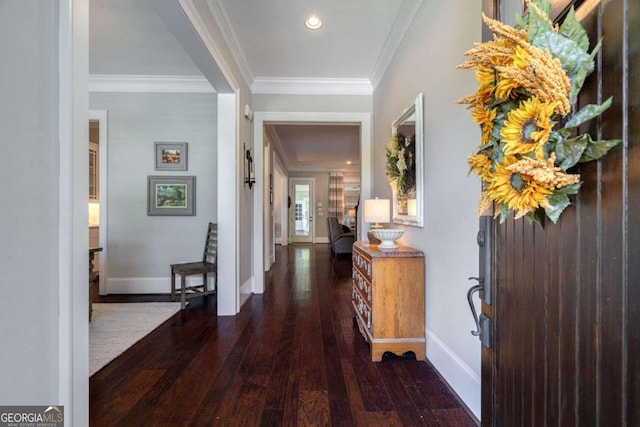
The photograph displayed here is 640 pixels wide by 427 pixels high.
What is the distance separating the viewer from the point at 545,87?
1.71 ft

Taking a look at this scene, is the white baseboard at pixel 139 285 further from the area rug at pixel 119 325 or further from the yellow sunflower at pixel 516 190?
the yellow sunflower at pixel 516 190

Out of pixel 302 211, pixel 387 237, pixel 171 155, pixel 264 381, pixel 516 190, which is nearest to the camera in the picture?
pixel 516 190

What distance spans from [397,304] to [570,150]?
1730 millimetres

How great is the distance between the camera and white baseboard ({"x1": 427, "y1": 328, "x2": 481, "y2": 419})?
4.81 feet

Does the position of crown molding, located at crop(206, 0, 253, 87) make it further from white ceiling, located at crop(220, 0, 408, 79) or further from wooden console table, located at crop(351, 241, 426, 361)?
wooden console table, located at crop(351, 241, 426, 361)

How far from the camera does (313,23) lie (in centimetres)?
255

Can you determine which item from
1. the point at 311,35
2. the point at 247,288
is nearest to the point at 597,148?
the point at 311,35

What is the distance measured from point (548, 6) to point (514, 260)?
1.85 feet

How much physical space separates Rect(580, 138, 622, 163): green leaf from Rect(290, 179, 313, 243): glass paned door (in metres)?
9.32

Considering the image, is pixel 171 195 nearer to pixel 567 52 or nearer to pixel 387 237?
pixel 387 237

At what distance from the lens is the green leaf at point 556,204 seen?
21.3 inches

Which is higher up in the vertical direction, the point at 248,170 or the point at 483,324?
the point at 248,170

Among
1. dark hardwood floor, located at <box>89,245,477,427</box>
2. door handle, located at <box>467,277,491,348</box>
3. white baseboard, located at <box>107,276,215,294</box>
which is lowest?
dark hardwood floor, located at <box>89,245,477,427</box>

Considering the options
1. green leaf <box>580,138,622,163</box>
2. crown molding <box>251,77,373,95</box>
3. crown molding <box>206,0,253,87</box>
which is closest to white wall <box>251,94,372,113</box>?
crown molding <box>251,77,373,95</box>
